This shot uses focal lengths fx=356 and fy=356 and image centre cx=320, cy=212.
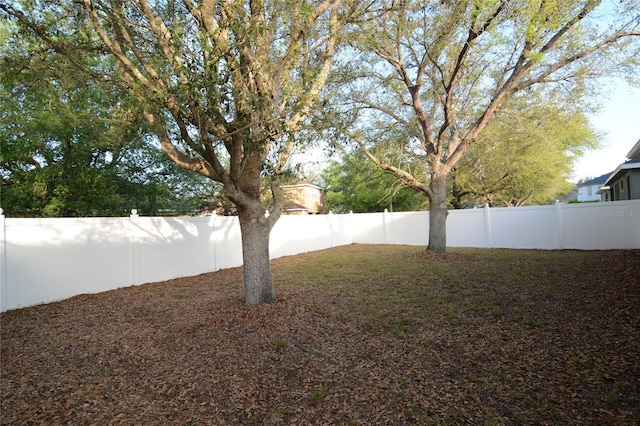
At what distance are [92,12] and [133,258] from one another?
5.05m

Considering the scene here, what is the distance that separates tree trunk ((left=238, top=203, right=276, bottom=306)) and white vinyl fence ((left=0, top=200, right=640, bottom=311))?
3656mm

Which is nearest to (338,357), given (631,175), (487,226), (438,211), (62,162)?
(438,211)

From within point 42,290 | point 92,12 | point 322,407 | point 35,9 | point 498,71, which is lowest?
point 322,407

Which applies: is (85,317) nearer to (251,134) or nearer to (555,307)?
(251,134)

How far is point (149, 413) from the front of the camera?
282 centimetres

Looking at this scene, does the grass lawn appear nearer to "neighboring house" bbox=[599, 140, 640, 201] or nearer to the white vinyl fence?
the white vinyl fence

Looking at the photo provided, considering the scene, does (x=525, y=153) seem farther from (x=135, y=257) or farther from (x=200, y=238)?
(x=135, y=257)

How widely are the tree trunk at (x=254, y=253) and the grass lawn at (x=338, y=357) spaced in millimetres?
285

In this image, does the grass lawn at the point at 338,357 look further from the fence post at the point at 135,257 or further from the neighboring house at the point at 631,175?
the neighboring house at the point at 631,175

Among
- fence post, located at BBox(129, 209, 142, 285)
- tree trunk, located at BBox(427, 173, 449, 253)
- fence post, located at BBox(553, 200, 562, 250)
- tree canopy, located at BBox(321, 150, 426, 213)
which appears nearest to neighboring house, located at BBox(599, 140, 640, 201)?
fence post, located at BBox(553, 200, 562, 250)

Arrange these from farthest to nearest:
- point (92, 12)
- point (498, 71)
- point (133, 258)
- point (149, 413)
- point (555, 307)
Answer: point (498, 71) → point (133, 258) → point (555, 307) → point (92, 12) → point (149, 413)

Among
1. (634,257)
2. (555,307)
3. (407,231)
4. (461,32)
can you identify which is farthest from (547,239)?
(555,307)

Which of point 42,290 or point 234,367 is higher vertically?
point 42,290

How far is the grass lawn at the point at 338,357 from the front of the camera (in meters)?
2.79
